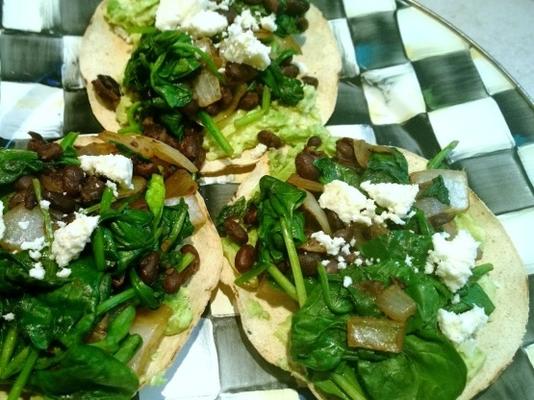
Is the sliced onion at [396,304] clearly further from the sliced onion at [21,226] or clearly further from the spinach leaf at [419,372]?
the sliced onion at [21,226]

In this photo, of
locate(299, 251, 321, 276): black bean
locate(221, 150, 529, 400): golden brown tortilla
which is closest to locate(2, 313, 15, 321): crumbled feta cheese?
locate(221, 150, 529, 400): golden brown tortilla

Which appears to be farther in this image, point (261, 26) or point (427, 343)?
point (261, 26)

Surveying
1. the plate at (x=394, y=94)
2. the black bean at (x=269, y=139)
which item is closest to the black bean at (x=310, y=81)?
the plate at (x=394, y=94)

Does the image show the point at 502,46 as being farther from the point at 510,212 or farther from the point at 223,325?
the point at 223,325

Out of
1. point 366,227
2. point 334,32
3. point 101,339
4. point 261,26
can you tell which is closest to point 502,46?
point 334,32

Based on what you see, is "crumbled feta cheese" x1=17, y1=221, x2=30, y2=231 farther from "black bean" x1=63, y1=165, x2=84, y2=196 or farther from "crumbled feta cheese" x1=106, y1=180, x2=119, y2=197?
"crumbled feta cheese" x1=106, y1=180, x2=119, y2=197

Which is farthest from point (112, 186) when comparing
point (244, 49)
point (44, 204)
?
point (244, 49)

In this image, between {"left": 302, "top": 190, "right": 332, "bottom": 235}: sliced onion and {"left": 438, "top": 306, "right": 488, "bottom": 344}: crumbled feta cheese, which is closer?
{"left": 438, "top": 306, "right": 488, "bottom": 344}: crumbled feta cheese
